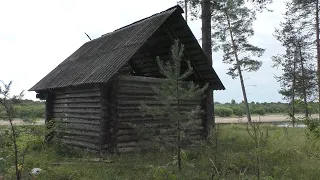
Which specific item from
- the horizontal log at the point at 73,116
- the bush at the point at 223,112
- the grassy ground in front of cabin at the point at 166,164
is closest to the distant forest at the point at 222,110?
the bush at the point at 223,112

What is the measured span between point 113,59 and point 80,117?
2.81 meters

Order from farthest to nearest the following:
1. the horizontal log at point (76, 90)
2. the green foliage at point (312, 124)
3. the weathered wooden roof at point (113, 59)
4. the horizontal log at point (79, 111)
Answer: the horizontal log at point (76, 90)
the horizontal log at point (79, 111)
the weathered wooden roof at point (113, 59)
the green foliage at point (312, 124)

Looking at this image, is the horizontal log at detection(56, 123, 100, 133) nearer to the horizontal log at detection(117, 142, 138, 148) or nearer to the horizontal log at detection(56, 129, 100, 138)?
the horizontal log at detection(56, 129, 100, 138)

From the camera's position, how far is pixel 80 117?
479 inches

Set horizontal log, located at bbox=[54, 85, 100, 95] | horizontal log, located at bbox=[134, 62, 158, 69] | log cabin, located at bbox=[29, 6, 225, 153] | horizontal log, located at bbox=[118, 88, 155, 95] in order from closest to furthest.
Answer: log cabin, located at bbox=[29, 6, 225, 153] → horizontal log, located at bbox=[118, 88, 155, 95] → horizontal log, located at bbox=[54, 85, 100, 95] → horizontal log, located at bbox=[134, 62, 158, 69]

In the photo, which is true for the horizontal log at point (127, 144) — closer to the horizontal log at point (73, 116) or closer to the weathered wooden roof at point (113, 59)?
the horizontal log at point (73, 116)

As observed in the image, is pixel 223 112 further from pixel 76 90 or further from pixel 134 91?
pixel 134 91

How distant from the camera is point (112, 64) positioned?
412 inches

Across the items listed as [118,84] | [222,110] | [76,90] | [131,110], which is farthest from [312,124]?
[222,110]

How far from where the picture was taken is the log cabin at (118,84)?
10.6m

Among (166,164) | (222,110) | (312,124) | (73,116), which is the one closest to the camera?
(312,124)

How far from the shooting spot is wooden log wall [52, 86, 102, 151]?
11.2m

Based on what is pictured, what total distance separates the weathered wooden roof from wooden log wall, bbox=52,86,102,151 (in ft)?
1.87

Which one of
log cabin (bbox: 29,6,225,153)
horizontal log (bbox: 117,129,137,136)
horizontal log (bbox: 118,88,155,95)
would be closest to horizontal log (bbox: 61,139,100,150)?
log cabin (bbox: 29,6,225,153)
